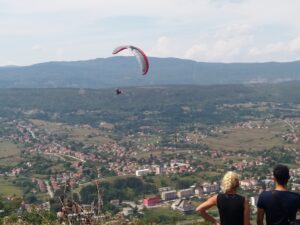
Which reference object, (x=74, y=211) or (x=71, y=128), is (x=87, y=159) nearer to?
(x=71, y=128)

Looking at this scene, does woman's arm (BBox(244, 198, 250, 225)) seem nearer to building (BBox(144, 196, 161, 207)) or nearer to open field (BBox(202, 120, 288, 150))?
building (BBox(144, 196, 161, 207))

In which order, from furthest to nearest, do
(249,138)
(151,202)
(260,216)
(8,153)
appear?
(249,138) < (8,153) < (151,202) < (260,216)

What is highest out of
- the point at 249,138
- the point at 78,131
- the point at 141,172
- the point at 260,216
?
the point at 260,216

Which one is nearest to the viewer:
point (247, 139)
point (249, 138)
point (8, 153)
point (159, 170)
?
point (159, 170)

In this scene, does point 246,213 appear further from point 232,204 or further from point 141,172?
point 141,172

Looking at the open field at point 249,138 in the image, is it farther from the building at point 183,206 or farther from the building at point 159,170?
the building at point 183,206

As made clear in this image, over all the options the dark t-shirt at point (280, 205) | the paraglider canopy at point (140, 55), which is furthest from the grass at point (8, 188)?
the dark t-shirt at point (280, 205)

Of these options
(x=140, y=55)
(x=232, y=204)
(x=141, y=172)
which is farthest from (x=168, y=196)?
(x=232, y=204)
